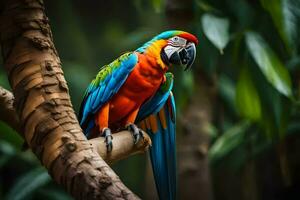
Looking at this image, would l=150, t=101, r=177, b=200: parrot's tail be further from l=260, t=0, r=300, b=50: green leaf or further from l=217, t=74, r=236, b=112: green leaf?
l=217, t=74, r=236, b=112: green leaf

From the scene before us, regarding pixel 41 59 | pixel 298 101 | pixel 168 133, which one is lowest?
pixel 298 101

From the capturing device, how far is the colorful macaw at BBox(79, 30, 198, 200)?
39.2 inches

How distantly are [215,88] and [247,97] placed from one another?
0.29 metres

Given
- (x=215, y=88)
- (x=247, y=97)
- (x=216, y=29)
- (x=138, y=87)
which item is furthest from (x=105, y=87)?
(x=215, y=88)

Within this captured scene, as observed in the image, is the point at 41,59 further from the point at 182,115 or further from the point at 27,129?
the point at 182,115

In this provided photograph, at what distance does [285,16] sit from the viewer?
1415 mm

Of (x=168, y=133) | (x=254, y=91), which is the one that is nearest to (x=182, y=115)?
(x=254, y=91)

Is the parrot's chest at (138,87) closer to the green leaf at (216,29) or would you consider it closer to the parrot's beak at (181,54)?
the parrot's beak at (181,54)

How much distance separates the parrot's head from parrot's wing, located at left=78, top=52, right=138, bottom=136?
0.22 ft

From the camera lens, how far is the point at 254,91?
1.63 m

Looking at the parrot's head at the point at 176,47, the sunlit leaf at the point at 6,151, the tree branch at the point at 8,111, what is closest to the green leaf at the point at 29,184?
the sunlit leaf at the point at 6,151

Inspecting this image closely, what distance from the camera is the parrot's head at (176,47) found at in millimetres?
952

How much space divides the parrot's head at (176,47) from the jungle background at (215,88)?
0.37 meters

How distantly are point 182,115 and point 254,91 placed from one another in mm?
310
